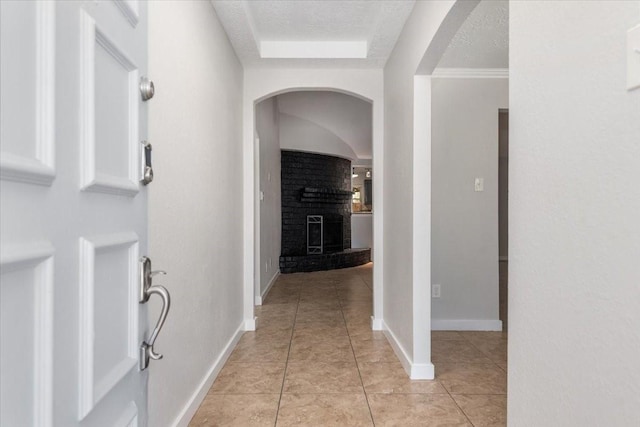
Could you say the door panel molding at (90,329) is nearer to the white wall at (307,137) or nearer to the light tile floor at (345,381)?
the light tile floor at (345,381)

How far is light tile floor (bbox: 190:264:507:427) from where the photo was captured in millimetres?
2045

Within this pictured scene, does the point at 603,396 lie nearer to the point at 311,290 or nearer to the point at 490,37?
the point at 490,37

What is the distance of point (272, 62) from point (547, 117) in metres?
2.73

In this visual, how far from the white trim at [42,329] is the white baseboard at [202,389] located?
1.45 m

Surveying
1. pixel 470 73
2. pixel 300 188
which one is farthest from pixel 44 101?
pixel 300 188

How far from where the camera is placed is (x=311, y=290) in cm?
545

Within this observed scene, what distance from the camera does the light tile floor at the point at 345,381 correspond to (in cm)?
204

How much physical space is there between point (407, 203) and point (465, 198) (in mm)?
1185

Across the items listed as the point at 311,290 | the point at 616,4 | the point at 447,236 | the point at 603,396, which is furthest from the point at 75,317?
the point at 311,290

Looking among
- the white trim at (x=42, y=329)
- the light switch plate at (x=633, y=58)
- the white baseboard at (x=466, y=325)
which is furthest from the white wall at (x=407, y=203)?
the white trim at (x=42, y=329)

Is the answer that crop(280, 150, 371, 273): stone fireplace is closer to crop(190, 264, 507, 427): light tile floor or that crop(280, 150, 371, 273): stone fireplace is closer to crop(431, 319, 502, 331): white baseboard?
crop(190, 264, 507, 427): light tile floor

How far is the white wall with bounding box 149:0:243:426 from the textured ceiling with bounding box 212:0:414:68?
154 mm

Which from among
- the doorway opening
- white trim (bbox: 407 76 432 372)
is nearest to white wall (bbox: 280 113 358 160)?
the doorway opening

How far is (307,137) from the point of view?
733 centimetres
